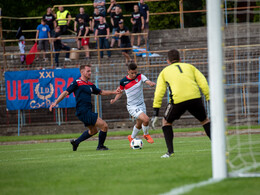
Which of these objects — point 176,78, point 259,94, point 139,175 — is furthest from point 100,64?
point 139,175

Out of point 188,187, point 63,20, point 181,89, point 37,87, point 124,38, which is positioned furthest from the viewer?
point 63,20

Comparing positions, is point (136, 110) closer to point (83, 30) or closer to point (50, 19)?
point (83, 30)

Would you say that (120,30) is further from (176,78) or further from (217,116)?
(217,116)

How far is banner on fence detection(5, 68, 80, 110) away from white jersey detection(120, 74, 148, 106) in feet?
28.8

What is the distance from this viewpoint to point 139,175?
24.3ft

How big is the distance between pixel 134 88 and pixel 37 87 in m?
9.81

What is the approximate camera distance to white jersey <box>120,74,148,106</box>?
14.2 m

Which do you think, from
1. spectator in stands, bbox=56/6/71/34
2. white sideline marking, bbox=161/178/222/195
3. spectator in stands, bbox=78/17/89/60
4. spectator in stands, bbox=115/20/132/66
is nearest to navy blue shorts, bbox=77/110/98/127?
white sideline marking, bbox=161/178/222/195

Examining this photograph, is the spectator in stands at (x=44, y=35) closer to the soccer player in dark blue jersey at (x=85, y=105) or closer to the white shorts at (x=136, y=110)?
the white shorts at (x=136, y=110)

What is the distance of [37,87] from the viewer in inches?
909

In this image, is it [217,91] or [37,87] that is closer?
[217,91]

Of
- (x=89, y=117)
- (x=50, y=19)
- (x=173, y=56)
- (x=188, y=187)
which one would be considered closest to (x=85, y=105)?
(x=89, y=117)

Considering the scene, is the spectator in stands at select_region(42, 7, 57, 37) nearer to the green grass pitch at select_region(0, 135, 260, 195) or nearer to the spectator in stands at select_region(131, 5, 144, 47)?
the spectator in stands at select_region(131, 5, 144, 47)

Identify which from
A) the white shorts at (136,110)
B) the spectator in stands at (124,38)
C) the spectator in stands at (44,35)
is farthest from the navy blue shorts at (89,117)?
the spectator in stands at (44,35)
